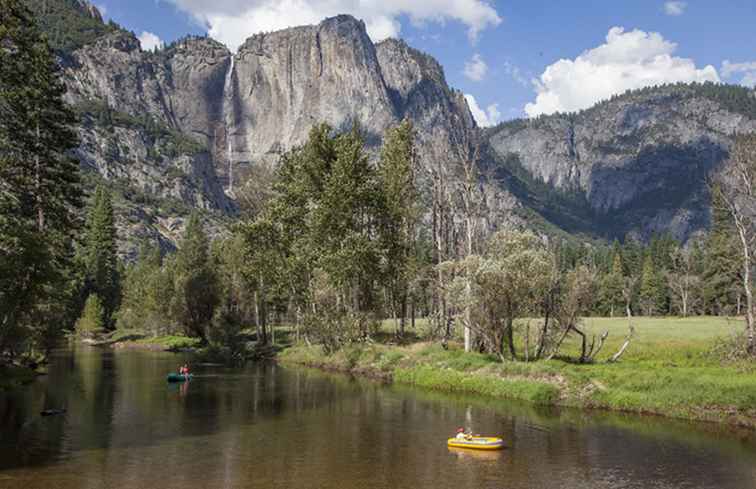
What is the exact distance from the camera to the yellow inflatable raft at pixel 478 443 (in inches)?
1171

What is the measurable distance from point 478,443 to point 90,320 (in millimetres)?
107245

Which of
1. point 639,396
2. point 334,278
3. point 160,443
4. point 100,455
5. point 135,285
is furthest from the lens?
point 135,285

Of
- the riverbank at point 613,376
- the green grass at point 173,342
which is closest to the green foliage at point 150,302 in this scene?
the green grass at point 173,342

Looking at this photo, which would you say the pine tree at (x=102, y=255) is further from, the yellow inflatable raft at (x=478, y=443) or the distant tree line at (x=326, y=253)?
the yellow inflatable raft at (x=478, y=443)

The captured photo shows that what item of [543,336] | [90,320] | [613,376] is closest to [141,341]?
[90,320]

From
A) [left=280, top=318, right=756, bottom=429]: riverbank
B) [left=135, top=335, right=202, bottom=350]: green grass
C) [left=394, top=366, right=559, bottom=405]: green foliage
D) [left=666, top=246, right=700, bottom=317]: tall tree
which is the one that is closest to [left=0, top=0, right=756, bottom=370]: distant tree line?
[left=135, top=335, right=202, bottom=350]: green grass

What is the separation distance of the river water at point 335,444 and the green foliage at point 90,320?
2994 inches

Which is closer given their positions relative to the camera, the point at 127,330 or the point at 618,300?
the point at 127,330

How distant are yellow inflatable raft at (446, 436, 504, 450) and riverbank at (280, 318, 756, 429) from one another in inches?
517

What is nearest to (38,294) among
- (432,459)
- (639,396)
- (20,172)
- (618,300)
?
(20,172)

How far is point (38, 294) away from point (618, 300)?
416 feet

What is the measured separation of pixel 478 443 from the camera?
97.8ft

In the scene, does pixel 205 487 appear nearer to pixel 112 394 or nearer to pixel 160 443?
pixel 160 443

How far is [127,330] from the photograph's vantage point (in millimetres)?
120938
